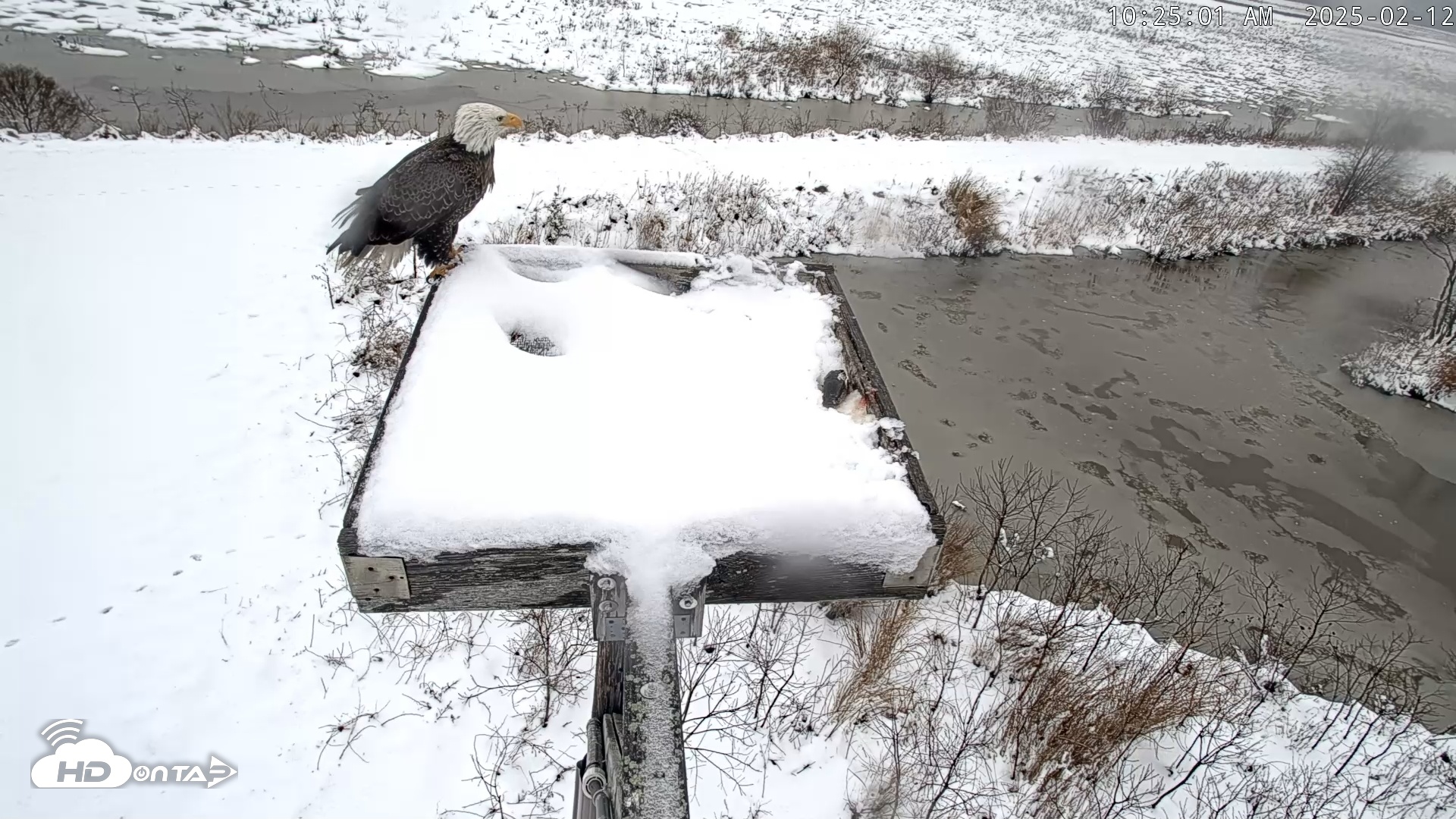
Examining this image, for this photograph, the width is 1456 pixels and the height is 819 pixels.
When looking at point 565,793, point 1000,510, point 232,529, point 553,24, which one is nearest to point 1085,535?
point 1000,510

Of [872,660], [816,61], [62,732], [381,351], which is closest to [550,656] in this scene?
[872,660]

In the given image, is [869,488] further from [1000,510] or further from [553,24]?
[553,24]

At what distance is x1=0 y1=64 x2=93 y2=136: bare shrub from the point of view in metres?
7.19

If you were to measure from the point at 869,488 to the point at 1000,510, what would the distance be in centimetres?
414

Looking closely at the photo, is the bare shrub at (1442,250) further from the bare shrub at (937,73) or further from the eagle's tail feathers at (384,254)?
the eagle's tail feathers at (384,254)

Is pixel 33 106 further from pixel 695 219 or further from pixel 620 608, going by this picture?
pixel 620 608

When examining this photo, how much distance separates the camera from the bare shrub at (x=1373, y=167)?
35.9 feet

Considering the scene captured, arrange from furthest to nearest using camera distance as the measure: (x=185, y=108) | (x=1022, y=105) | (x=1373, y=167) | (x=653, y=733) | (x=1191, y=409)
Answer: (x=1022, y=105) < (x=1373, y=167) < (x=185, y=108) < (x=1191, y=409) < (x=653, y=733)

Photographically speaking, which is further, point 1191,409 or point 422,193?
point 1191,409

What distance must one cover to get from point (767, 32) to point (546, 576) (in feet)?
60.0

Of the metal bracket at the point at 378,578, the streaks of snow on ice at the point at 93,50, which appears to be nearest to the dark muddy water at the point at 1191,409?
the metal bracket at the point at 378,578

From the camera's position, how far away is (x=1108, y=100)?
52.1 feet

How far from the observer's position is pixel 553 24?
1525 centimetres

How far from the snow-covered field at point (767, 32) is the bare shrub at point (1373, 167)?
5.65m
